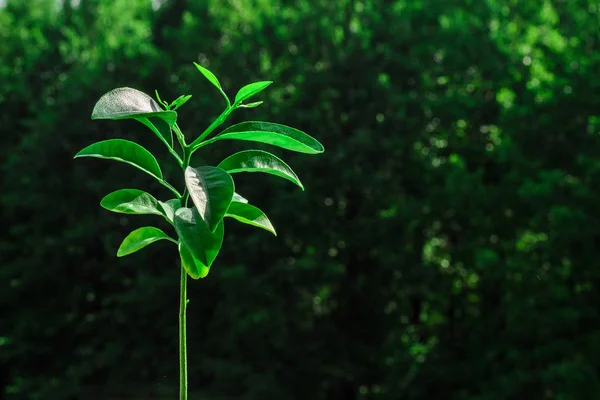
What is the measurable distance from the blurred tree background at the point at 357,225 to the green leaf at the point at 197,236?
300 inches

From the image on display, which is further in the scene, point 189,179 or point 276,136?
point 276,136

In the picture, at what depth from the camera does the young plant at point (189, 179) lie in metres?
1.24

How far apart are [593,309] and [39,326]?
7.58 meters

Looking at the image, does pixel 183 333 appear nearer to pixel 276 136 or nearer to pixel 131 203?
pixel 131 203

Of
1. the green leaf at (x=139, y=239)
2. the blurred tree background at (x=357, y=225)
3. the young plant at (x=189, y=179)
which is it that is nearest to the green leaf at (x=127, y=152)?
the young plant at (x=189, y=179)

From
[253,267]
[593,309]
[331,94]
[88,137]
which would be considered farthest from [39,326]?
[593,309]

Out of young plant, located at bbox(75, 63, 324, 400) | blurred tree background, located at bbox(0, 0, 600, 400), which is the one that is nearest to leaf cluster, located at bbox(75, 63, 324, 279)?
young plant, located at bbox(75, 63, 324, 400)

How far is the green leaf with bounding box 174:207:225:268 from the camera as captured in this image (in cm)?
124

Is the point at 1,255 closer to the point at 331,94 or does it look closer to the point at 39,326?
the point at 39,326

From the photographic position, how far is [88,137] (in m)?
12.0

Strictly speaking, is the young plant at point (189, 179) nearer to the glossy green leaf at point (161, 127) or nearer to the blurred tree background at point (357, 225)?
the glossy green leaf at point (161, 127)

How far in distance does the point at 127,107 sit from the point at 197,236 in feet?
0.76

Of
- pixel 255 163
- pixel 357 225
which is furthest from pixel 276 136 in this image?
pixel 357 225

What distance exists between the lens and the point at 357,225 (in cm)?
992
